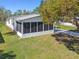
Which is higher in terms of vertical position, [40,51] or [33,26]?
[33,26]

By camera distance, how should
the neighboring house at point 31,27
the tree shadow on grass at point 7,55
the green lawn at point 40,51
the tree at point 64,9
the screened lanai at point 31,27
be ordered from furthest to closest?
1. the screened lanai at point 31,27
2. the neighboring house at point 31,27
3. the tree shadow on grass at point 7,55
4. the green lawn at point 40,51
5. the tree at point 64,9

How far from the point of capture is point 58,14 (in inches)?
673

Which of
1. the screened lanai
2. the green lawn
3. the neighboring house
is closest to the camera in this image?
the green lawn

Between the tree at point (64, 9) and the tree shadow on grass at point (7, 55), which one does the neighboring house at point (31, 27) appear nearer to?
the tree shadow on grass at point (7, 55)

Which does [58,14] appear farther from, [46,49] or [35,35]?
[35,35]

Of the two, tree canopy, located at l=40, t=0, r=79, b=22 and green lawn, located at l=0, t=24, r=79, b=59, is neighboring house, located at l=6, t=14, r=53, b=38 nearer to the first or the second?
green lawn, located at l=0, t=24, r=79, b=59

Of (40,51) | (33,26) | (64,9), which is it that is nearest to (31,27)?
(33,26)

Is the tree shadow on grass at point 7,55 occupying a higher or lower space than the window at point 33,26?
lower

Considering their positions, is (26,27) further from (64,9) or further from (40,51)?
(64,9)

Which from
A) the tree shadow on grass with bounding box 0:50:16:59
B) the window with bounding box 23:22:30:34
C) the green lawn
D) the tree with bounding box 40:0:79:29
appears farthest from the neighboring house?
the tree with bounding box 40:0:79:29

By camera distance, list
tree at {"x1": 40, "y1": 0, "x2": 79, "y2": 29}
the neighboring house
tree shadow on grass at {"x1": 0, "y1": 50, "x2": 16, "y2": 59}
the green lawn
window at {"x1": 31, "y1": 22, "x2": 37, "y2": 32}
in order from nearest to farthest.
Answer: tree at {"x1": 40, "y1": 0, "x2": 79, "y2": 29}
the green lawn
tree shadow on grass at {"x1": 0, "y1": 50, "x2": 16, "y2": 59}
the neighboring house
window at {"x1": 31, "y1": 22, "x2": 37, "y2": 32}

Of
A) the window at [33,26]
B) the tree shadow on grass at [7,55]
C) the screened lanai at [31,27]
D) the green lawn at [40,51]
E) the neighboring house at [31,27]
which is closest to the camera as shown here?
the green lawn at [40,51]

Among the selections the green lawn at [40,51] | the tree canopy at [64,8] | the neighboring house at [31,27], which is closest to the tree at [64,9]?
the tree canopy at [64,8]

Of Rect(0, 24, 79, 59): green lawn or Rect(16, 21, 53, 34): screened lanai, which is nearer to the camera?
Rect(0, 24, 79, 59): green lawn
